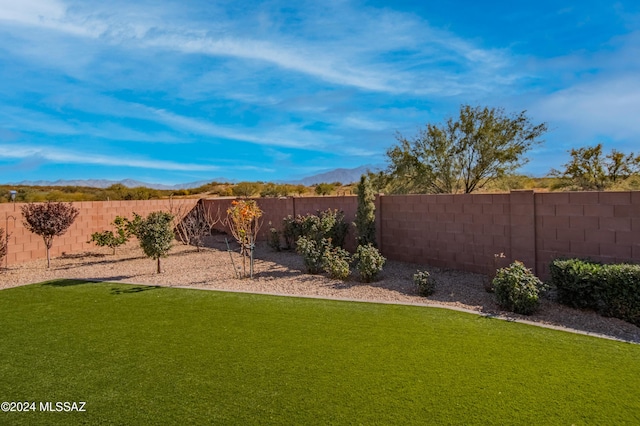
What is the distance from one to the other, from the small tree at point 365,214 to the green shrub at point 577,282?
4.81m

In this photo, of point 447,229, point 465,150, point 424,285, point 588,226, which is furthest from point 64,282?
point 465,150

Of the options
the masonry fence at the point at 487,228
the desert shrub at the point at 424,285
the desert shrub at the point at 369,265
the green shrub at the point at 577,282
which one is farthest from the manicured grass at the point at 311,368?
the masonry fence at the point at 487,228

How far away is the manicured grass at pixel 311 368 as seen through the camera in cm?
327

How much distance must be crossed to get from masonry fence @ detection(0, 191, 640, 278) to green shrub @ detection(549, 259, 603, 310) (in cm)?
80

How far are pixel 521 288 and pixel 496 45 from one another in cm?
→ 963

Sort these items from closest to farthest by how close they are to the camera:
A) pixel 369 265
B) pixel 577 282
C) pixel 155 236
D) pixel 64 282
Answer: pixel 577 282, pixel 369 265, pixel 64 282, pixel 155 236

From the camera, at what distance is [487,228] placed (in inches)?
337

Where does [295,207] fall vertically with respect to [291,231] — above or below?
above

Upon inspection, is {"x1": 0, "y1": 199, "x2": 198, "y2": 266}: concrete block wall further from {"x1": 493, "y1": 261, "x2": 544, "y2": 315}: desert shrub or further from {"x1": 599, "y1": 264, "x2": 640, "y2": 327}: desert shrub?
{"x1": 599, "y1": 264, "x2": 640, "y2": 327}: desert shrub

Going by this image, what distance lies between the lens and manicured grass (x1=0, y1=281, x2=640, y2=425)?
327 centimetres

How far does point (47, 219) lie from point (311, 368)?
35.0ft

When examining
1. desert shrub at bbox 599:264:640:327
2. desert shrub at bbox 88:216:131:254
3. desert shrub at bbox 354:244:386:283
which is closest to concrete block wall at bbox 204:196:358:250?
desert shrub at bbox 354:244:386:283

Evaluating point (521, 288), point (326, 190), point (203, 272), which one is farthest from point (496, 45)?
point (326, 190)

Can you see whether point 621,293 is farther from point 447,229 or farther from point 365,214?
point 365,214
